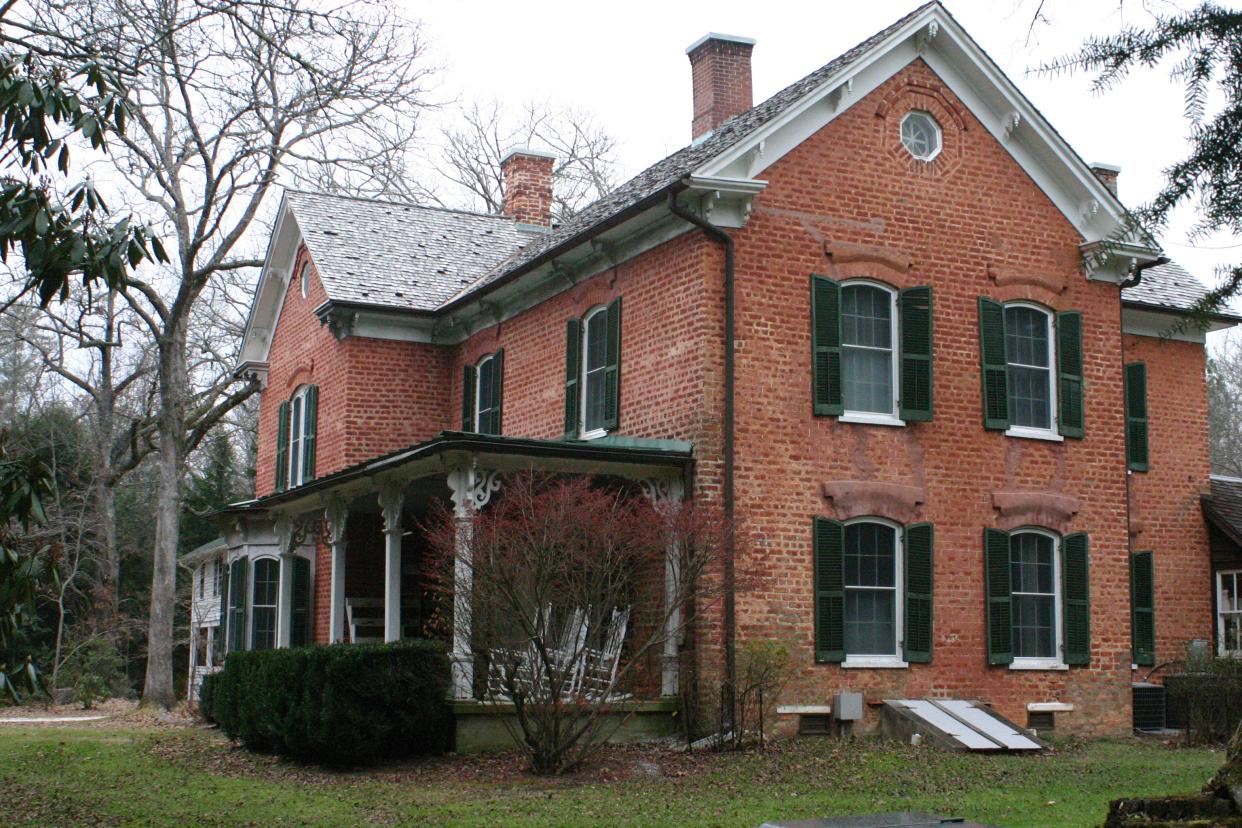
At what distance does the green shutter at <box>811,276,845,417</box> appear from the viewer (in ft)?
55.2

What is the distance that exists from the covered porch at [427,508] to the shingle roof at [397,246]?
3.59m

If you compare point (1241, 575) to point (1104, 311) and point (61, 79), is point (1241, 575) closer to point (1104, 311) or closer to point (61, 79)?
point (1104, 311)

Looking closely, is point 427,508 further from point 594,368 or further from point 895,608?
point 895,608

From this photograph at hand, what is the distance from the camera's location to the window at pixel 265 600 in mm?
24094

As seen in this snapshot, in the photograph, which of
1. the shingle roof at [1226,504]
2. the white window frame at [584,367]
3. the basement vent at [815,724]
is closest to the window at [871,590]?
the basement vent at [815,724]

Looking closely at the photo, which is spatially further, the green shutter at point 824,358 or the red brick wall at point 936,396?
the green shutter at point 824,358

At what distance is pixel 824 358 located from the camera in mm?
16875

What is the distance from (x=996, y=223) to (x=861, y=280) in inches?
88.2

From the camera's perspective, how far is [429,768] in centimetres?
1432

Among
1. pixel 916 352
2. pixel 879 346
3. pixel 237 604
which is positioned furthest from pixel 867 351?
pixel 237 604

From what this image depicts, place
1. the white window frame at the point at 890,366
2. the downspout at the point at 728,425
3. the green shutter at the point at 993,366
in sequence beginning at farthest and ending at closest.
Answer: the green shutter at the point at 993,366, the white window frame at the point at 890,366, the downspout at the point at 728,425

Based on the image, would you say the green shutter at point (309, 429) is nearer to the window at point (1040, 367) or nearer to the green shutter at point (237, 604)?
the green shutter at point (237, 604)

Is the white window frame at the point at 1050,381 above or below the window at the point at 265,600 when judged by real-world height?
above

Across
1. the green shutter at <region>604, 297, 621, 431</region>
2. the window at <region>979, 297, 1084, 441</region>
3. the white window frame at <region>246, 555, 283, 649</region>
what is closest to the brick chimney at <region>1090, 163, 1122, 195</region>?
the window at <region>979, 297, 1084, 441</region>
